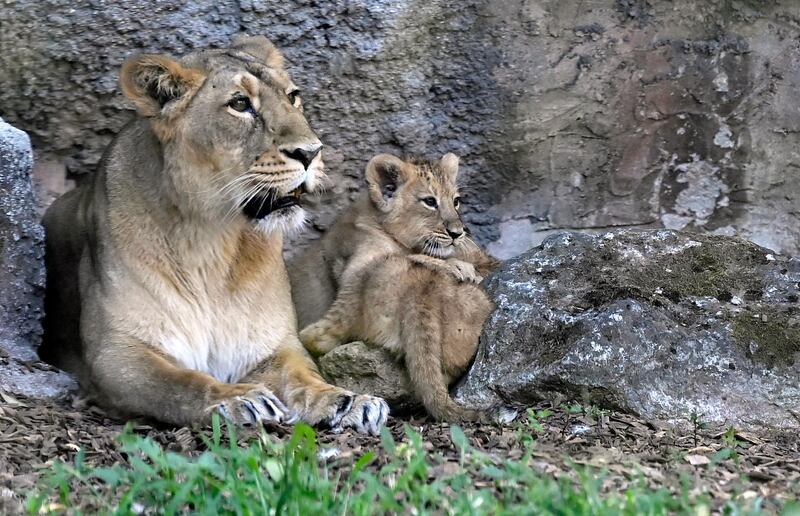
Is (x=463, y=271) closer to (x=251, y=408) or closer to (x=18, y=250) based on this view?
(x=251, y=408)

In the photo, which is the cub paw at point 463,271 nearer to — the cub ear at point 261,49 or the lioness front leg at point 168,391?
the lioness front leg at point 168,391

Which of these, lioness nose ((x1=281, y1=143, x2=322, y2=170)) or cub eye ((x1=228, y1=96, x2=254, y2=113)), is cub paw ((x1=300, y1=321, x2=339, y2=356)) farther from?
cub eye ((x1=228, y1=96, x2=254, y2=113))

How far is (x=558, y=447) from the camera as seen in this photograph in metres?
4.31

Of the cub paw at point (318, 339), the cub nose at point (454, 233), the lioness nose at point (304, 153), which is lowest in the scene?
the cub paw at point (318, 339)

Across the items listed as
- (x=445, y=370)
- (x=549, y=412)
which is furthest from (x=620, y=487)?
(x=445, y=370)

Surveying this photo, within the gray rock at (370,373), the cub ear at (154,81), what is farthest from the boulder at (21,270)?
the gray rock at (370,373)

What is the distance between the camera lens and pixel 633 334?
4.88 m

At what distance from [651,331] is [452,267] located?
3.21 feet

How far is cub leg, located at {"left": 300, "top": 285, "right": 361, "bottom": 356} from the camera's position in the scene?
545 centimetres

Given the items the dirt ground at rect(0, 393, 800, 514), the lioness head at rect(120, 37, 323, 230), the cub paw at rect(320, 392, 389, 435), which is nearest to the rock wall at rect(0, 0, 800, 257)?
the lioness head at rect(120, 37, 323, 230)

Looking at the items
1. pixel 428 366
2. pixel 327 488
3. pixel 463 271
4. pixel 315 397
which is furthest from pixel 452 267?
pixel 327 488

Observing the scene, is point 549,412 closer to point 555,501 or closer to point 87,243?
point 555,501

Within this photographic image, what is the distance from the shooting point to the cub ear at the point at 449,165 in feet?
19.8

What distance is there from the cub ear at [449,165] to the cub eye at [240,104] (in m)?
1.35
